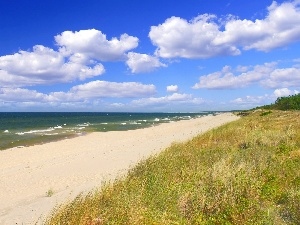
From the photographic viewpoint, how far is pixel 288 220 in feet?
22.9

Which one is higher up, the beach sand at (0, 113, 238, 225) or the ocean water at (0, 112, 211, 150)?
the ocean water at (0, 112, 211, 150)

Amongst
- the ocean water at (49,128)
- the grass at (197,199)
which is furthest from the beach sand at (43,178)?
the ocean water at (49,128)

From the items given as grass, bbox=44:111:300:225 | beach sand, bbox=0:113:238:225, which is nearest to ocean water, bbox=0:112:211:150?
beach sand, bbox=0:113:238:225

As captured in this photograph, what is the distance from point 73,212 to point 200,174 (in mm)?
4056

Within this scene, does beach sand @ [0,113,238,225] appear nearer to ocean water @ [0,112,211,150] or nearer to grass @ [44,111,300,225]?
grass @ [44,111,300,225]

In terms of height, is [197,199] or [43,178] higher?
[197,199]

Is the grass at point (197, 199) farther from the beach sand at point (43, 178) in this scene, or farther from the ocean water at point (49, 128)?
the ocean water at point (49, 128)

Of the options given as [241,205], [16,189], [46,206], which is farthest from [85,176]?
[241,205]

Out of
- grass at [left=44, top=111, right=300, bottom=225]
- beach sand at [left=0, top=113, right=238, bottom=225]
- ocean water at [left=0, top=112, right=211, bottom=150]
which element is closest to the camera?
A: grass at [left=44, top=111, right=300, bottom=225]

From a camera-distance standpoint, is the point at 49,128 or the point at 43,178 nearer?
the point at 43,178

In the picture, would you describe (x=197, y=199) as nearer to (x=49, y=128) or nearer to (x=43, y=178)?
(x=43, y=178)

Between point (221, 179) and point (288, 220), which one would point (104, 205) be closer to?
point (221, 179)

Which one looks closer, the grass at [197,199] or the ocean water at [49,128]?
the grass at [197,199]

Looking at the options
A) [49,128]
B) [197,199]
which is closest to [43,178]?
[197,199]
